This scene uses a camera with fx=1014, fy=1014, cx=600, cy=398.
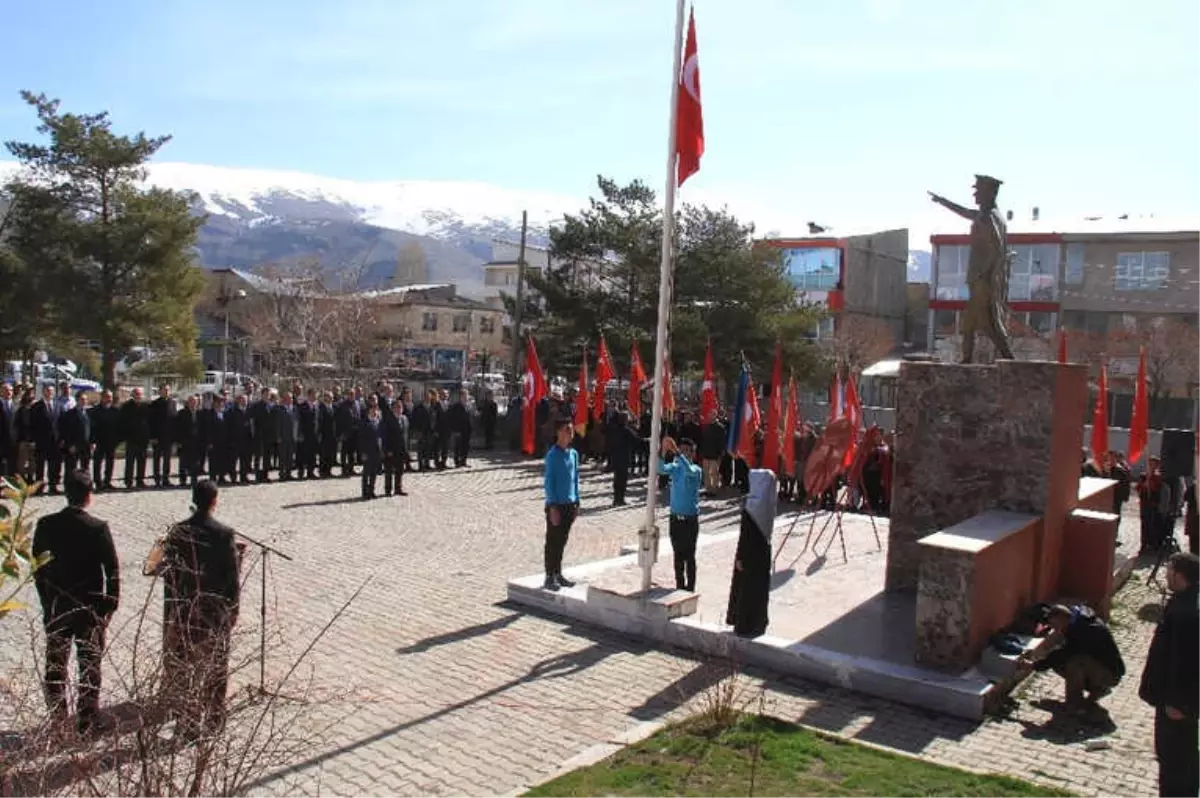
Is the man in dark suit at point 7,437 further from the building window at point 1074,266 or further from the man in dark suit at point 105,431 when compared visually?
the building window at point 1074,266

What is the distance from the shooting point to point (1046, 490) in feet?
35.4

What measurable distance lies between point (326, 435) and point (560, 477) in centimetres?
1129

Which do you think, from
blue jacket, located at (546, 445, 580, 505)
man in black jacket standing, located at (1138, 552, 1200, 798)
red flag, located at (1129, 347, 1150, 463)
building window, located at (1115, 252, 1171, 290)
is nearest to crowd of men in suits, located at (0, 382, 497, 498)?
blue jacket, located at (546, 445, 580, 505)

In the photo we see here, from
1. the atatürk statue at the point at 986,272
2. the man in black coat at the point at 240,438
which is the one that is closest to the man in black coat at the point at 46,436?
A: the man in black coat at the point at 240,438

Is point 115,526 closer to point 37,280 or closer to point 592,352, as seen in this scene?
point 37,280

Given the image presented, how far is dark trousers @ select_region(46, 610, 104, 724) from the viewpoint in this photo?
503 centimetres

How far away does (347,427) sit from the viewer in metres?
21.4

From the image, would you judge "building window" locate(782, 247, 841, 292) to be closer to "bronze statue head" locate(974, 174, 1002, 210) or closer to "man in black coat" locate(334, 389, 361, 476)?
"man in black coat" locate(334, 389, 361, 476)

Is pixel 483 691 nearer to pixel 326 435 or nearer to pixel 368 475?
pixel 368 475

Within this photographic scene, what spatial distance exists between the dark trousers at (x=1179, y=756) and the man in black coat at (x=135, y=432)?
663 inches

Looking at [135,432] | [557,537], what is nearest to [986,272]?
[557,537]

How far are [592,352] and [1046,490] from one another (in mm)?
21502

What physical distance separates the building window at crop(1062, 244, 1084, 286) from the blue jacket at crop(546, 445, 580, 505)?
41.2 metres

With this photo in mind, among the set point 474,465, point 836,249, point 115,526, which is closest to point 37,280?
point 474,465
